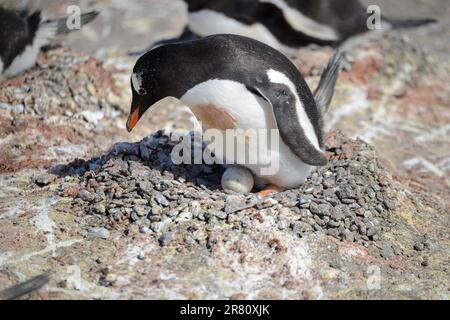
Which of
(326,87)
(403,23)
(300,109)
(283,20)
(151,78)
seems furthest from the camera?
(403,23)

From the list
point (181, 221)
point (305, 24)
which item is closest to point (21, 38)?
point (305, 24)

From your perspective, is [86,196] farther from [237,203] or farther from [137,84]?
[237,203]

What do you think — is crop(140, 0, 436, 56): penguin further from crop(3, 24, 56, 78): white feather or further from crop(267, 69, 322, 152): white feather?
crop(267, 69, 322, 152): white feather

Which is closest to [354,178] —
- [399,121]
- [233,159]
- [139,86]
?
[233,159]

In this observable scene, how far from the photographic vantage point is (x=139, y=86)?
4273 millimetres

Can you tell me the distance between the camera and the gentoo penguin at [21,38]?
619 cm

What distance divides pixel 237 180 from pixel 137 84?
82cm

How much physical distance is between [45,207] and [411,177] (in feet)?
9.35

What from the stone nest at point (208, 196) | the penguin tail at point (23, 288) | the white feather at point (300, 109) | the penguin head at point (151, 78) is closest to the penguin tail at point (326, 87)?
the stone nest at point (208, 196)

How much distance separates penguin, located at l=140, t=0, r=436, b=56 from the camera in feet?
22.5

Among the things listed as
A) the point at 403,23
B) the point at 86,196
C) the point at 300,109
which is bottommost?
the point at 86,196

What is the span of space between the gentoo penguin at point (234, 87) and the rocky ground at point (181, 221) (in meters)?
0.39

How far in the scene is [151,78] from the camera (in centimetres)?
421
